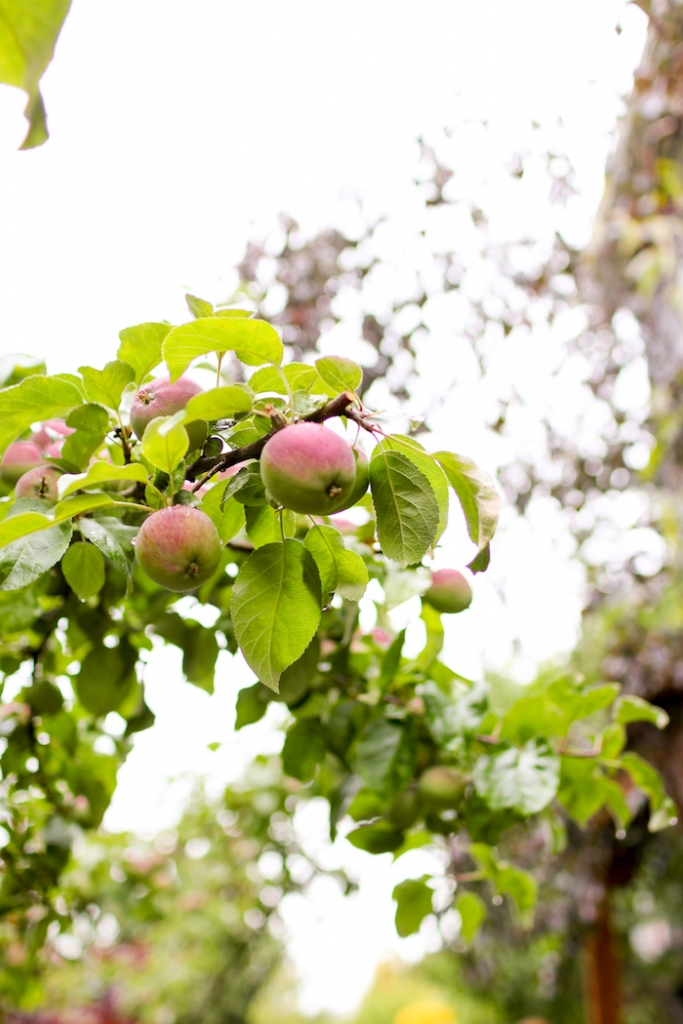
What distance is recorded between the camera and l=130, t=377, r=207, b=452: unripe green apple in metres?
0.55

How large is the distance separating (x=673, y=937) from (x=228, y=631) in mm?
5654

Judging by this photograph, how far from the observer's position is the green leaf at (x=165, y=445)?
47cm

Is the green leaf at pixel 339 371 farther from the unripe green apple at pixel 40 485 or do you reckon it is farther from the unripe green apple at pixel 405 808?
the unripe green apple at pixel 405 808

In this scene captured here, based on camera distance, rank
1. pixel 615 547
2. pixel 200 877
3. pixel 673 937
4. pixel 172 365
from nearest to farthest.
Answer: pixel 172 365, pixel 615 547, pixel 200 877, pixel 673 937

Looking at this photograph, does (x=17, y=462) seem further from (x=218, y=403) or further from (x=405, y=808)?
(x=405, y=808)

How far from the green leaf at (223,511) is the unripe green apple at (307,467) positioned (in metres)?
0.10

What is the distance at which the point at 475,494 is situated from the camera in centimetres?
52

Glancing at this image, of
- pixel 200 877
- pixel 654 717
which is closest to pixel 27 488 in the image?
pixel 654 717

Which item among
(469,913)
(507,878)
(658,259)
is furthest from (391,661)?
(658,259)

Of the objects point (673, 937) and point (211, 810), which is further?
point (673, 937)

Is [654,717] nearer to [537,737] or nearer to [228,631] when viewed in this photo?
[537,737]

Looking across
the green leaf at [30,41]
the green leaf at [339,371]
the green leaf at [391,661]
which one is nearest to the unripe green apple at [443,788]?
the green leaf at [391,661]

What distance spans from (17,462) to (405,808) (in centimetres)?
50

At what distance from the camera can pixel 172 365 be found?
495 millimetres
